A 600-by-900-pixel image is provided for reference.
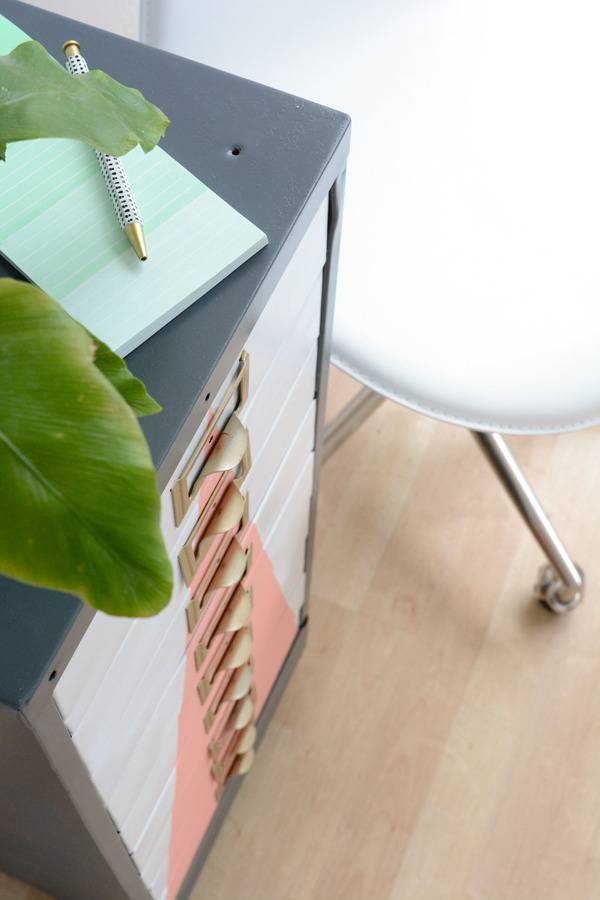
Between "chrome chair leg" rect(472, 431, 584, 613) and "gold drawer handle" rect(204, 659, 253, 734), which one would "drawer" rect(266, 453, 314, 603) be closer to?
"gold drawer handle" rect(204, 659, 253, 734)

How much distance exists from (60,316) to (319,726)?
0.87m

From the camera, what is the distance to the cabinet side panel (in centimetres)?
47

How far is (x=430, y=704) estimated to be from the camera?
1110mm

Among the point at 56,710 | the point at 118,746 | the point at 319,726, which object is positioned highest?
the point at 56,710

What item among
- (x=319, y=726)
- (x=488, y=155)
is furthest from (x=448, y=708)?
(x=488, y=155)

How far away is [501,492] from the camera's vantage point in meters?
1.23

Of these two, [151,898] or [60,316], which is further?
[151,898]

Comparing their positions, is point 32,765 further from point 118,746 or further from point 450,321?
point 450,321

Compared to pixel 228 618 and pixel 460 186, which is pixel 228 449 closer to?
pixel 228 618

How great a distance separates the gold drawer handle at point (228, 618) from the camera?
2.27 ft

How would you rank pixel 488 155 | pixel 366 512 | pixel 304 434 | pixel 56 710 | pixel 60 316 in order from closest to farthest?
1. pixel 60 316
2. pixel 56 710
3. pixel 304 434
4. pixel 488 155
5. pixel 366 512

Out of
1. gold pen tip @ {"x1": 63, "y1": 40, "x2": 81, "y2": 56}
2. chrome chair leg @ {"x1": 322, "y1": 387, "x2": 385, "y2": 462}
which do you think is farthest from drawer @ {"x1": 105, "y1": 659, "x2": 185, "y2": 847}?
chrome chair leg @ {"x1": 322, "y1": 387, "x2": 385, "y2": 462}

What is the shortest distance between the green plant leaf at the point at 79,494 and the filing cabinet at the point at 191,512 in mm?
135

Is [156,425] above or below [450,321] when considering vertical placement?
above
